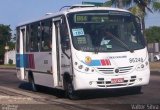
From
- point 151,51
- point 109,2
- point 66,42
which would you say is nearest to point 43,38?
point 66,42

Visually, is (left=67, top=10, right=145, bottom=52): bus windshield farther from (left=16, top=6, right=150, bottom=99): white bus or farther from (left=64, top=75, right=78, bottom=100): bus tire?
(left=64, top=75, right=78, bottom=100): bus tire

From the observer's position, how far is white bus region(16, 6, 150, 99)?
15.6m

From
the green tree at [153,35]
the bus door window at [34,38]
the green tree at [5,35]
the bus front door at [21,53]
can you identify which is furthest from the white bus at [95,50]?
the green tree at [153,35]

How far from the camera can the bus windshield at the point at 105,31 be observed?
52.4 ft

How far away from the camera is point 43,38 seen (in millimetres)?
19000

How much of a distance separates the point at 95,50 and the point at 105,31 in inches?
33.2

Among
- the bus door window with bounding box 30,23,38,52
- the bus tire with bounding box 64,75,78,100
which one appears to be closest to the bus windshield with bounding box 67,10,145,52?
the bus tire with bounding box 64,75,78,100

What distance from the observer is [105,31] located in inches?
643

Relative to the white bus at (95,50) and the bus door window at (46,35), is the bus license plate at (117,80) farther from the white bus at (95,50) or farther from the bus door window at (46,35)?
the bus door window at (46,35)

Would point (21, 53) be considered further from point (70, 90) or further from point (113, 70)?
point (113, 70)

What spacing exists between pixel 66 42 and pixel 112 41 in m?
1.43

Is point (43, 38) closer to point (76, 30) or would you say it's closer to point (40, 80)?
point (40, 80)

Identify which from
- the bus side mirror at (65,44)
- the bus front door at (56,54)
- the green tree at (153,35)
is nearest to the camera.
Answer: the bus side mirror at (65,44)

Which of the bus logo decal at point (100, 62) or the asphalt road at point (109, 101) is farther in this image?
the bus logo decal at point (100, 62)
